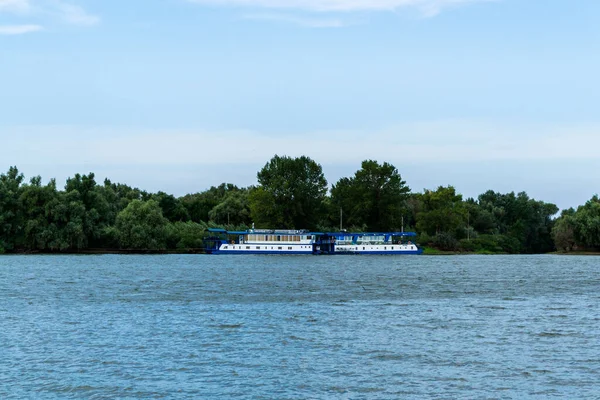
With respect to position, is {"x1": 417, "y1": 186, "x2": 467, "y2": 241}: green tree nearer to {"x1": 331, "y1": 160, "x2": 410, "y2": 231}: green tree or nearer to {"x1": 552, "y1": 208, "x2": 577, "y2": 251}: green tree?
{"x1": 331, "y1": 160, "x2": 410, "y2": 231}: green tree

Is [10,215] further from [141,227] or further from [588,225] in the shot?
[588,225]

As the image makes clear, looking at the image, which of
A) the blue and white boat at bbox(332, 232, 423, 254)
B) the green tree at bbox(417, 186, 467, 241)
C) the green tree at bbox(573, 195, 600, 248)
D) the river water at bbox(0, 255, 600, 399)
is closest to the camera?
the river water at bbox(0, 255, 600, 399)

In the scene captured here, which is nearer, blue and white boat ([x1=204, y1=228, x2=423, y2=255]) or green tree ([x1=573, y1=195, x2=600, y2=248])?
blue and white boat ([x1=204, y1=228, x2=423, y2=255])

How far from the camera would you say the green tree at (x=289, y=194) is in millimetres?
164000

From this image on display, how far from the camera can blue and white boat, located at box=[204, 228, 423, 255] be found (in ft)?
493

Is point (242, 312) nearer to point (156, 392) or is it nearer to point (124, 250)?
point (156, 392)

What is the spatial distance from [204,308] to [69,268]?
173 feet

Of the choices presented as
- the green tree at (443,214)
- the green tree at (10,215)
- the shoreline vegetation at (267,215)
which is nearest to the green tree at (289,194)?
the shoreline vegetation at (267,215)

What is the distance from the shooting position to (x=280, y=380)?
29.5m

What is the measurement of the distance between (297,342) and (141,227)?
112508 mm

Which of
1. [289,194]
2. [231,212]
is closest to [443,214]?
[289,194]

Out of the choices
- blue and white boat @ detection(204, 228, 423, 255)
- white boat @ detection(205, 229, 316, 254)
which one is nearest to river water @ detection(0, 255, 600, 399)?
white boat @ detection(205, 229, 316, 254)

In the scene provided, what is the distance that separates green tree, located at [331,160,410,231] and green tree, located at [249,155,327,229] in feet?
25.4

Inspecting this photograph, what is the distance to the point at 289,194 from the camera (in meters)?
166
